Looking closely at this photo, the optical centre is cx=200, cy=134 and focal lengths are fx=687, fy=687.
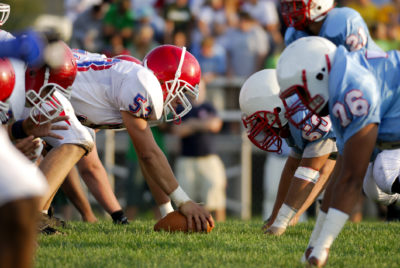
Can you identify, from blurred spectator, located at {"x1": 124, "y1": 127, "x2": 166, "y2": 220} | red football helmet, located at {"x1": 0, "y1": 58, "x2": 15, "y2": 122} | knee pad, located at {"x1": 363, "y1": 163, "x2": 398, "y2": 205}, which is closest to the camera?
red football helmet, located at {"x1": 0, "y1": 58, "x2": 15, "y2": 122}

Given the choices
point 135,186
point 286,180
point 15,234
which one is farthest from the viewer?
point 135,186

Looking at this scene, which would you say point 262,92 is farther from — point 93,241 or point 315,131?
point 93,241

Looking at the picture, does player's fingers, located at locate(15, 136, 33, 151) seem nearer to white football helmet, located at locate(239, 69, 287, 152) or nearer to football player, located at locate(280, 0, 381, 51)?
white football helmet, located at locate(239, 69, 287, 152)

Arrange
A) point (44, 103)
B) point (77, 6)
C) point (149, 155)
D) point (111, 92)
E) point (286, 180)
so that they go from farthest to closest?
point (77, 6), point (286, 180), point (111, 92), point (149, 155), point (44, 103)

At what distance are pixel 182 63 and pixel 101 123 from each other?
0.77m

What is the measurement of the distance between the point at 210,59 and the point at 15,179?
297 inches

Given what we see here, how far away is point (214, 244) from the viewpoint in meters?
4.48

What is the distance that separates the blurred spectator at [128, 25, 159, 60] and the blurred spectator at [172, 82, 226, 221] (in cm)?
120

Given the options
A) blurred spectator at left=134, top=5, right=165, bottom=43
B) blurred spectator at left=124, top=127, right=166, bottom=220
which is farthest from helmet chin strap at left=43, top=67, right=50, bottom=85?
blurred spectator at left=134, top=5, right=165, bottom=43

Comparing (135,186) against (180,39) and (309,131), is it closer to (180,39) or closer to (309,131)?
(180,39)

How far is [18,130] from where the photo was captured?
420cm

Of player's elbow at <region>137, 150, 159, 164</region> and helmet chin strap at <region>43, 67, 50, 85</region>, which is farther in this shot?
player's elbow at <region>137, 150, 159, 164</region>

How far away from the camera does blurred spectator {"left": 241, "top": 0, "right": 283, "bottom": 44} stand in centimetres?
1019

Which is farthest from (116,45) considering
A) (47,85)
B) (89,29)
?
(47,85)
